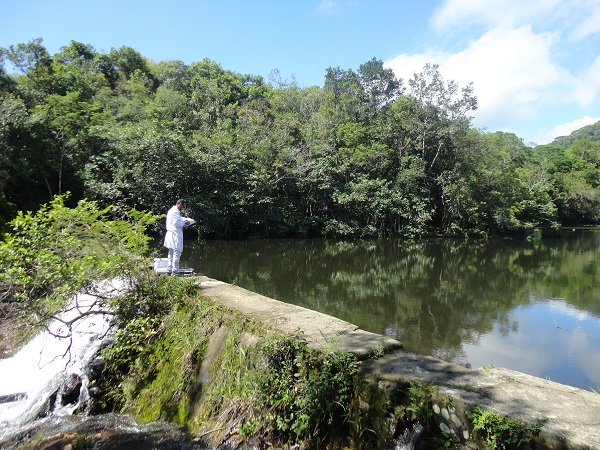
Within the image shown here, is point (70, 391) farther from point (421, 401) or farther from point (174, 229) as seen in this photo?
point (421, 401)

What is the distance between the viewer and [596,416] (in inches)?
85.8

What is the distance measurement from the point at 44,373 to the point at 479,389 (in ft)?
16.0

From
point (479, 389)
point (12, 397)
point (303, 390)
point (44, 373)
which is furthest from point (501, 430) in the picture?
point (44, 373)

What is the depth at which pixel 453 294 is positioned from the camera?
924cm

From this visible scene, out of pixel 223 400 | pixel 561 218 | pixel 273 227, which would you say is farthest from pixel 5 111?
pixel 561 218

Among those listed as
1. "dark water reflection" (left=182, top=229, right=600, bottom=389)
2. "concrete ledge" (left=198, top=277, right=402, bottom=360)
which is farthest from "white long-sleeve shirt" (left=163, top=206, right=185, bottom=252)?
"dark water reflection" (left=182, top=229, right=600, bottom=389)

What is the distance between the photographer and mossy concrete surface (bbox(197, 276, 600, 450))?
2053 mm

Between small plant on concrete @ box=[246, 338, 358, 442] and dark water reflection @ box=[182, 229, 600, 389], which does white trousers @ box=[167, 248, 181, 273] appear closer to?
dark water reflection @ box=[182, 229, 600, 389]

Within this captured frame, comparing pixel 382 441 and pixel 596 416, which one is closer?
pixel 596 416

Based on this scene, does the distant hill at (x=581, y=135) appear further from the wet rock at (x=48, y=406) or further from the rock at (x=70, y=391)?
the wet rock at (x=48, y=406)

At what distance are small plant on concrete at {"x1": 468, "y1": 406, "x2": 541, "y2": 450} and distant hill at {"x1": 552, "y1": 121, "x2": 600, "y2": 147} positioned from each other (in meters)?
102

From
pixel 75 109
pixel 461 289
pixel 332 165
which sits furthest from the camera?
pixel 332 165

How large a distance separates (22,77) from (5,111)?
9581 millimetres

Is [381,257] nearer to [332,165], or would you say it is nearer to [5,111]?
[332,165]
